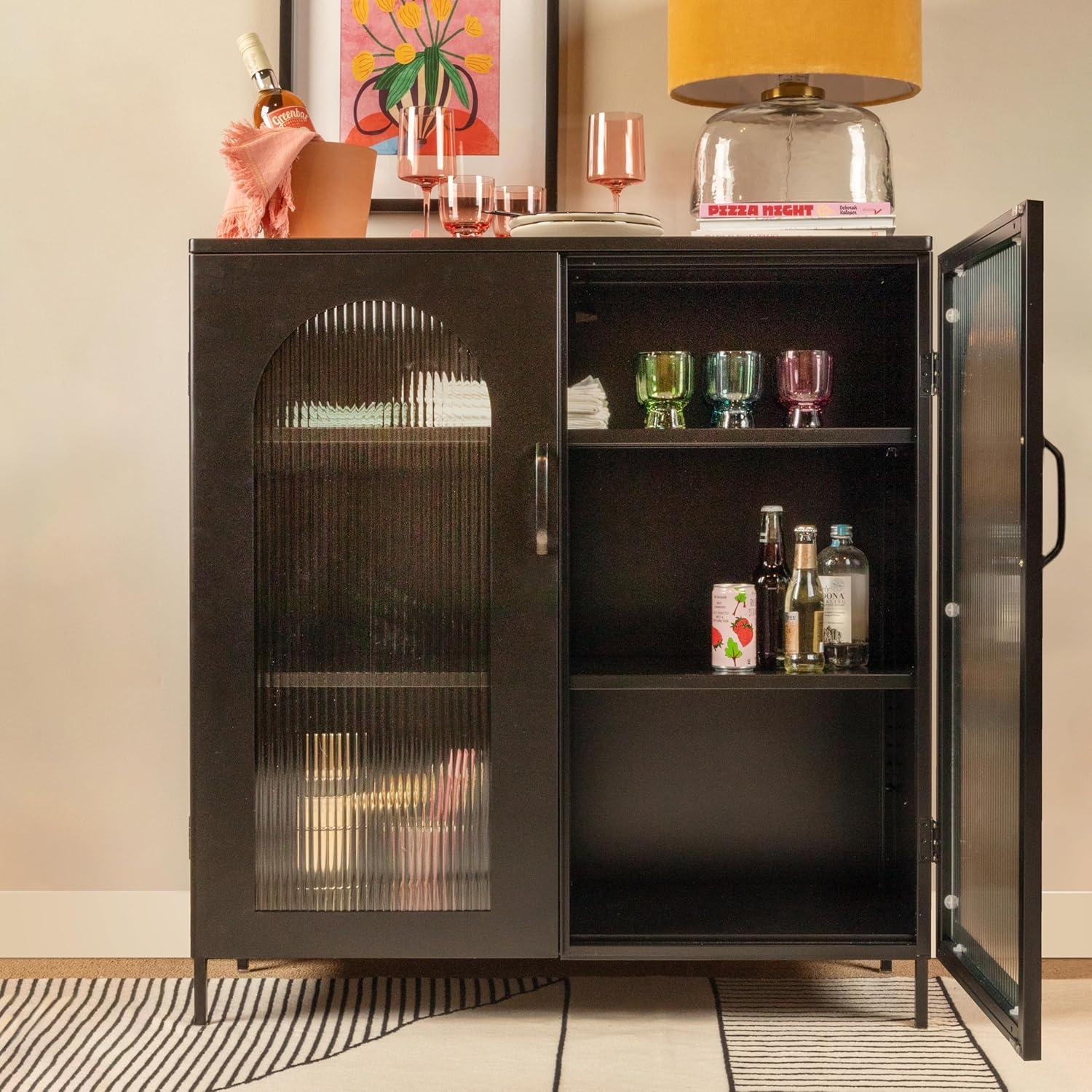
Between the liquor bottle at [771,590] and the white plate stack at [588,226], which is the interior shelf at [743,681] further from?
the white plate stack at [588,226]

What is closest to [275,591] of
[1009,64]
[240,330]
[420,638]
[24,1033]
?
[420,638]

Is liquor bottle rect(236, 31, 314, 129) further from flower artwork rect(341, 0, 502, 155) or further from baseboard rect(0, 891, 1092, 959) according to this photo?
baseboard rect(0, 891, 1092, 959)

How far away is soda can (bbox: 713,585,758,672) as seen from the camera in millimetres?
2105

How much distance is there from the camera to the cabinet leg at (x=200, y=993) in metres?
2.06

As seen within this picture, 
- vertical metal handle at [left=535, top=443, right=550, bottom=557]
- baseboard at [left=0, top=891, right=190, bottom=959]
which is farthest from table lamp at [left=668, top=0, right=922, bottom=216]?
baseboard at [left=0, top=891, right=190, bottom=959]

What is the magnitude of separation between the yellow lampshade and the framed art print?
14.1 inches

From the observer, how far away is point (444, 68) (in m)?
2.41

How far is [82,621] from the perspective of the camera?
249 centimetres

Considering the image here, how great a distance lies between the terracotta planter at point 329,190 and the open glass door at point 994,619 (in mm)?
1017

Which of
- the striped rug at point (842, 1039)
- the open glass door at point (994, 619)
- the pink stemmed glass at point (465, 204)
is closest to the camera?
the open glass door at point (994, 619)

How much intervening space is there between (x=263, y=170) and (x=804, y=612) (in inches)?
46.6

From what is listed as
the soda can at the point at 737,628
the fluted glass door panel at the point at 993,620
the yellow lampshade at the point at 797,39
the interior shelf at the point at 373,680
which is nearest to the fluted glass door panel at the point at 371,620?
→ the interior shelf at the point at 373,680

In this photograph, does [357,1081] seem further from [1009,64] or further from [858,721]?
[1009,64]

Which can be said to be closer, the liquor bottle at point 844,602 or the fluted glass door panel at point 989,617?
the fluted glass door panel at point 989,617
